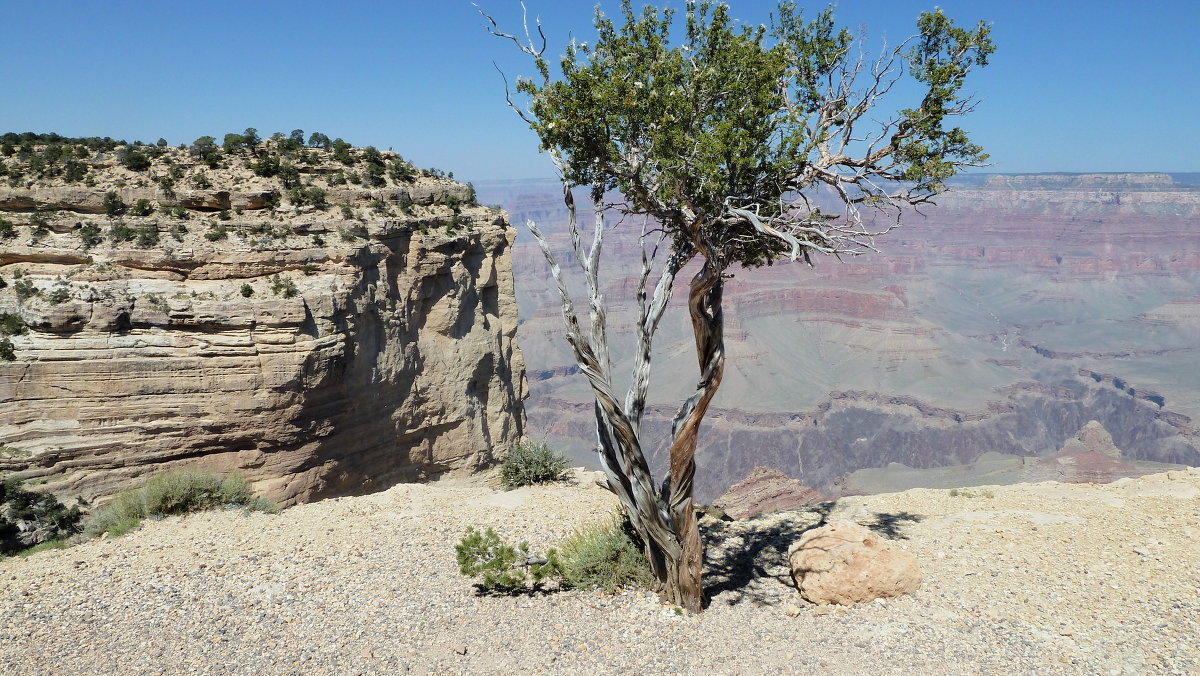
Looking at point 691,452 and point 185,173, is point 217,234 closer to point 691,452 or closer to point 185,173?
point 185,173

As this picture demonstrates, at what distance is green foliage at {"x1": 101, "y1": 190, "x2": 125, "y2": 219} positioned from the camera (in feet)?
53.0

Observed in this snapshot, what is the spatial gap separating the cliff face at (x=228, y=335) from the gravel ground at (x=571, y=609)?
3274mm

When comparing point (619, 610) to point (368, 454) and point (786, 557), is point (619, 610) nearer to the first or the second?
point (786, 557)

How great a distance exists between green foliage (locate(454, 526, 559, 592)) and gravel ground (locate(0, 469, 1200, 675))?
303mm

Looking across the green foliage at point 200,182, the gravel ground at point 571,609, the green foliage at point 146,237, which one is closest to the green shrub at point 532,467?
the gravel ground at point 571,609

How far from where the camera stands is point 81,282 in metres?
→ 14.5

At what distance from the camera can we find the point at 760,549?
36.8ft

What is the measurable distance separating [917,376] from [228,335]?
149780 mm

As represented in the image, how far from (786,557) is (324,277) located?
12.1 meters

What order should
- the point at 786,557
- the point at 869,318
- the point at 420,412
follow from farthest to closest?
the point at 869,318, the point at 420,412, the point at 786,557

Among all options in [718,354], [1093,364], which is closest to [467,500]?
[718,354]

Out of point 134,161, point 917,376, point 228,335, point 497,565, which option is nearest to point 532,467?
point 228,335

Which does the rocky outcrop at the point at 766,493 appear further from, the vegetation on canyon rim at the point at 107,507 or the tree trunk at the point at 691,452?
the tree trunk at the point at 691,452

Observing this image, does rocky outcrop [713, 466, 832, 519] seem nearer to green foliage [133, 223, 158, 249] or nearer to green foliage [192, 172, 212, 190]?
green foliage [192, 172, 212, 190]
